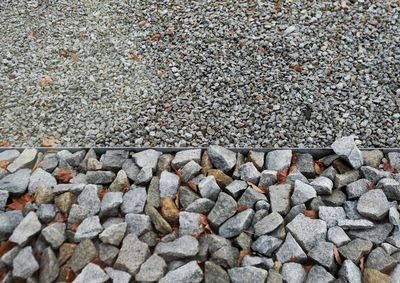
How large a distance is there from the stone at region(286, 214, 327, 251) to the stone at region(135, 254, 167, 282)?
1.86 ft

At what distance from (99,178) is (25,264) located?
52 cm

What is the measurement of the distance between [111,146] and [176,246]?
75 cm

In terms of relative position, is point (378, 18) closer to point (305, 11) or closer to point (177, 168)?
point (305, 11)

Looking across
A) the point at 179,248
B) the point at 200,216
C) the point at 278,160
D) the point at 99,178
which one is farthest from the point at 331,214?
the point at 99,178

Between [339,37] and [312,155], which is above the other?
[339,37]

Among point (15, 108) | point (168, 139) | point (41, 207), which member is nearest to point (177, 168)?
point (168, 139)

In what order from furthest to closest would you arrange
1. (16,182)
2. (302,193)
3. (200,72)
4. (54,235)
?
1. (200,72)
2. (16,182)
3. (302,193)
4. (54,235)

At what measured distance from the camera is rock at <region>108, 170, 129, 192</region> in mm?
2109

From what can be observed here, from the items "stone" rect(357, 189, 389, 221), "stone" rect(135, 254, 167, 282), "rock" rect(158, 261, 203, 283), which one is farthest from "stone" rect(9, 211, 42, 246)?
"stone" rect(357, 189, 389, 221)

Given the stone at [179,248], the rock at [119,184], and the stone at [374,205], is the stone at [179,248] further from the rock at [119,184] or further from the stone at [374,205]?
the stone at [374,205]

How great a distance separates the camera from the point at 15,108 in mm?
2590

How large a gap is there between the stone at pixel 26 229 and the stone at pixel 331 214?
124 cm

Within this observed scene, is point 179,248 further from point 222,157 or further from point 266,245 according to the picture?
point 222,157

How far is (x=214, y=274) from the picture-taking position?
180 centimetres
